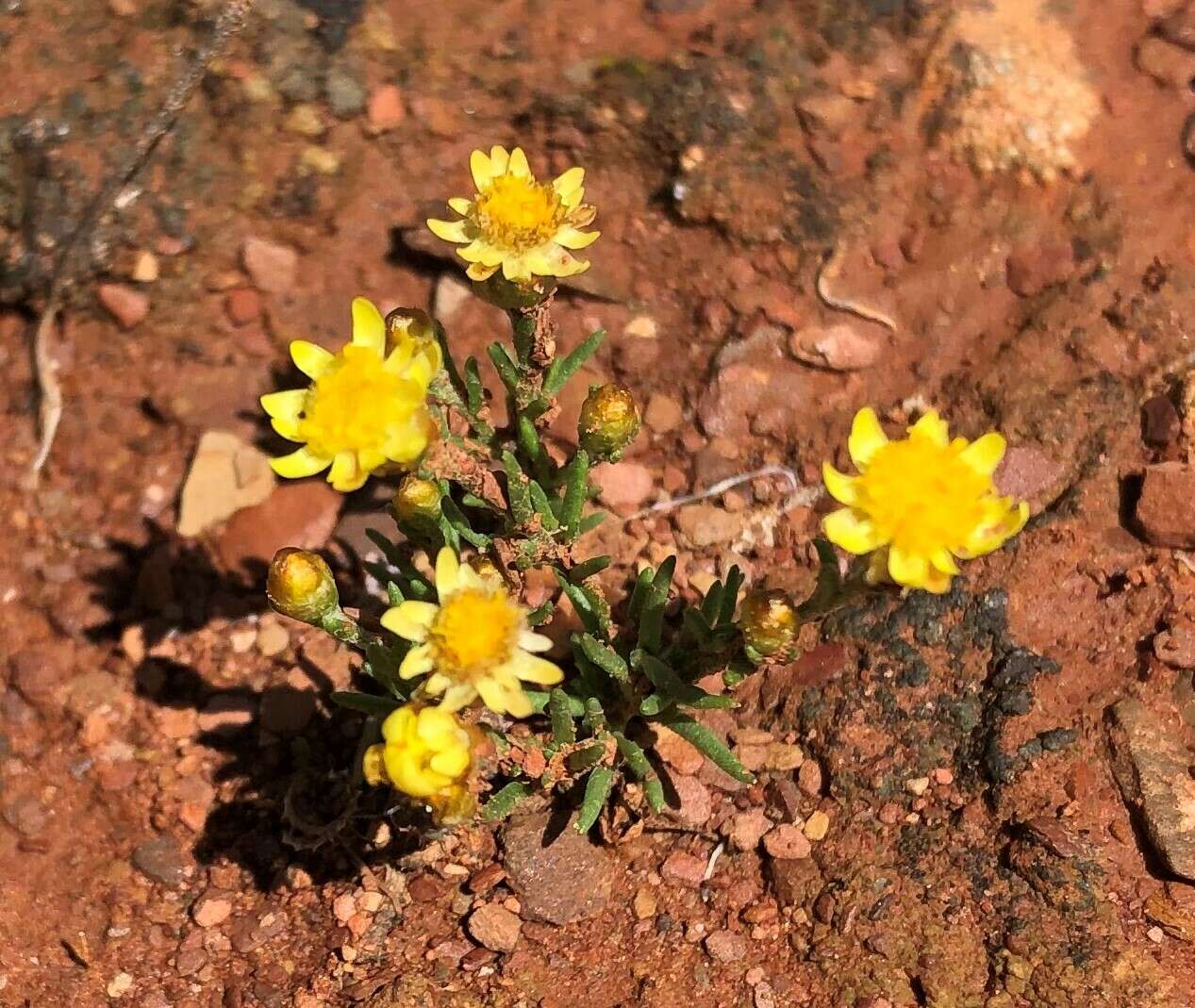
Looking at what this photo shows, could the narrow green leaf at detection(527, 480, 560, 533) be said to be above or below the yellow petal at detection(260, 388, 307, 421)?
below

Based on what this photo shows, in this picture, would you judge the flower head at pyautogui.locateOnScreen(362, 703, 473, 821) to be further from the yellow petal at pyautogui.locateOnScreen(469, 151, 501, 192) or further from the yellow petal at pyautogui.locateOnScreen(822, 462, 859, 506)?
the yellow petal at pyautogui.locateOnScreen(469, 151, 501, 192)

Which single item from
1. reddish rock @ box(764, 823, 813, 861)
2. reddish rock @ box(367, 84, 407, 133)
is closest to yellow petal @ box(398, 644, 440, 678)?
reddish rock @ box(764, 823, 813, 861)

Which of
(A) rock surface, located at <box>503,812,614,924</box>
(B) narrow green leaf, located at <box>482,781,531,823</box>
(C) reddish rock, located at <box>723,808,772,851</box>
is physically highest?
(B) narrow green leaf, located at <box>482,781,531,823</box>

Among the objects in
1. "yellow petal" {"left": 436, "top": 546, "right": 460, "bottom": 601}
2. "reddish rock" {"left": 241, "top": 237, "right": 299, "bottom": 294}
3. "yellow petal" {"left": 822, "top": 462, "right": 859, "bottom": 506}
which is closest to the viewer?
"yellow petal" {"left": 822, "top": 462, "right": 859, "bottom": 506}

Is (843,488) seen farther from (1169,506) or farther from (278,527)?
(278,527)

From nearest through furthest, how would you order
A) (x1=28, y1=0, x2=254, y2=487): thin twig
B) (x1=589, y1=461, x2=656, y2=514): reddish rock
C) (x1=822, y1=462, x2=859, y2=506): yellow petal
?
(x1=822, y1=462, x2=859, y2=506): yellow petal, (x1=589, y1=461, x2=656, y2=514): reddish rock, (x1=28, y1=0, x2=254, y2=487): thin twig

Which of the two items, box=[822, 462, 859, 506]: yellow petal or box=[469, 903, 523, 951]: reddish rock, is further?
box=[469, 903, 523, 951]: reddish rock

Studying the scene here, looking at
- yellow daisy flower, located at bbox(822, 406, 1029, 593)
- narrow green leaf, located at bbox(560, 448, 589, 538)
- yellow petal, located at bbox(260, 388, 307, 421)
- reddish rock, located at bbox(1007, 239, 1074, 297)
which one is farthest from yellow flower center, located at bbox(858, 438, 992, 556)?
reddish rock, located at bbox(1007, 239, 1074, 297)
